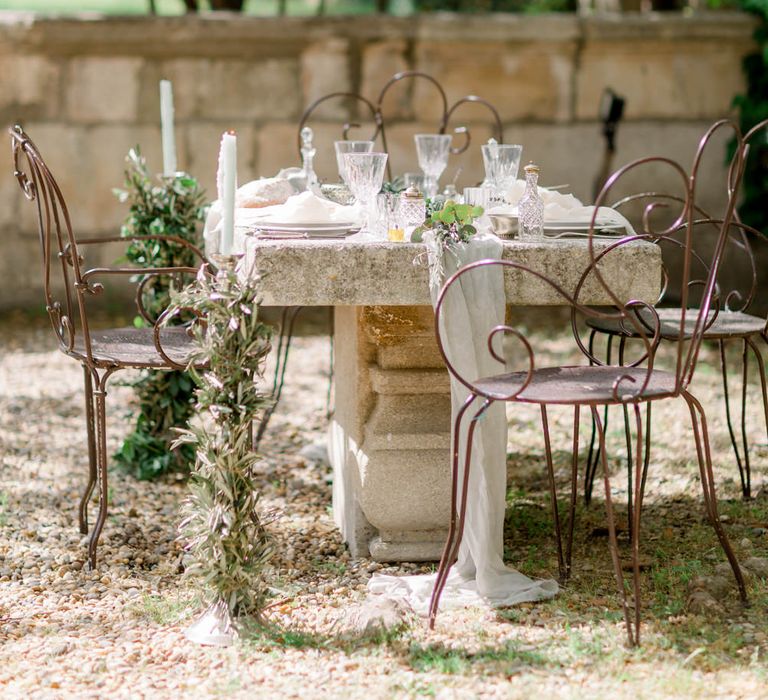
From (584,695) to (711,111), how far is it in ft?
17.3

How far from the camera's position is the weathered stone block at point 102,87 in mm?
7113

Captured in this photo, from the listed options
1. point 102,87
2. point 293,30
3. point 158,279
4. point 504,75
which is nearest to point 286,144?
point 293,30

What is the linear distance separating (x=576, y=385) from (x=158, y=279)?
1.92m

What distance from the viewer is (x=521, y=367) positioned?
6.32 meters

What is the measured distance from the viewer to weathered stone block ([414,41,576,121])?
7188 mm

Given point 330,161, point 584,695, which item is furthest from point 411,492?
point 330,161

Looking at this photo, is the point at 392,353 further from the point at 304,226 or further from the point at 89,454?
the point at 89,454

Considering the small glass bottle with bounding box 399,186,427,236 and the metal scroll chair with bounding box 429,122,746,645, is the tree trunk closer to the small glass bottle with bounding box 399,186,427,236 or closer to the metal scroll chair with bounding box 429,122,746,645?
the small glass bottle with bounding box 399,186,427,236

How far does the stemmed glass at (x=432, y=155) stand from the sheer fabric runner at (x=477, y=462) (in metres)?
0.84

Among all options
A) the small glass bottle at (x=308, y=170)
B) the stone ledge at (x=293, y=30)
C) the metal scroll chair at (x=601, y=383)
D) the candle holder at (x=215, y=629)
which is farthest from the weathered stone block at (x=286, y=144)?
the candle holder at (x=215, y=629)

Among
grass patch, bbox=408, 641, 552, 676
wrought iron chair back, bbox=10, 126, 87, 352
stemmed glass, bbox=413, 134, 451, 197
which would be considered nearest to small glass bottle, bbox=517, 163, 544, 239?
stemmed glass, bbox=413, 134, 451, 197

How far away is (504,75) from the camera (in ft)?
23.7

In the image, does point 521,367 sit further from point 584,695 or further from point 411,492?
point 584,695

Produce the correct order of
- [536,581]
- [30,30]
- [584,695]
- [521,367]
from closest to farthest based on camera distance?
[584,695] < [536,581] < [521,367] < [30,30]
